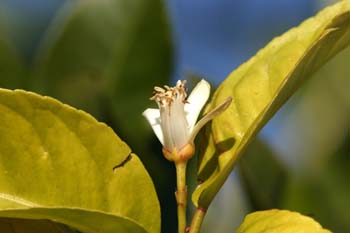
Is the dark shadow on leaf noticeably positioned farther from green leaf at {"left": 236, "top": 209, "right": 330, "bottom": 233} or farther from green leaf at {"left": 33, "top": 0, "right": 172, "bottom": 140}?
green leaf at {"left": 33, "top": 0, "right": 172, "bottom": 140}

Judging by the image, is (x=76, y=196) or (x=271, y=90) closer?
(x=76, y=196)

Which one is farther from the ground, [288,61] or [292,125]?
[288,61]

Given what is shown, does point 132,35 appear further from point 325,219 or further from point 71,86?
point 325,219

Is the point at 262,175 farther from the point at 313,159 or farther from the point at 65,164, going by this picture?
the point at 65,164

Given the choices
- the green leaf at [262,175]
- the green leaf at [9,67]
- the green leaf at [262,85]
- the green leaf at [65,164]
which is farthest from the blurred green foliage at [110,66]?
the green leaf at [65,164]

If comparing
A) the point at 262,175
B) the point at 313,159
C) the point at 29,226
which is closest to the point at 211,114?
the point at 29,226

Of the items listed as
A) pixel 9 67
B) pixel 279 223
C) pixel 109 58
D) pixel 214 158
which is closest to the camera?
pixel 279 223

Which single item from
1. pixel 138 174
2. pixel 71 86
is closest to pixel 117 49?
pixel 71 86
